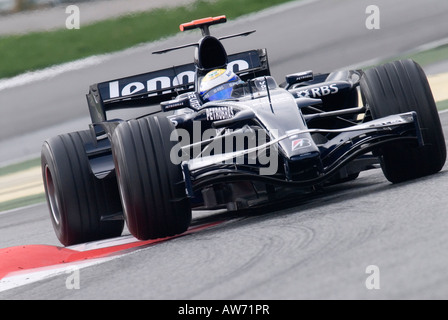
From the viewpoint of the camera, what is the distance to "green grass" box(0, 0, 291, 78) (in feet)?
51.8

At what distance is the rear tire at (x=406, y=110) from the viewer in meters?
6.57

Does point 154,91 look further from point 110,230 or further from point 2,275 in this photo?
point 2,275

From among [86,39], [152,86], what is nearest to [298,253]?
[152,86]

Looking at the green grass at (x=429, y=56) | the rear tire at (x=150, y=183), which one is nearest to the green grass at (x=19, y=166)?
the green grass at (x=429, y=56)

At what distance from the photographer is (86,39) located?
16.4 meters

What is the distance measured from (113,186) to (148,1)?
8.44 metres

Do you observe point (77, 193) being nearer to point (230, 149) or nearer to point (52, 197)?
point (52, 197)

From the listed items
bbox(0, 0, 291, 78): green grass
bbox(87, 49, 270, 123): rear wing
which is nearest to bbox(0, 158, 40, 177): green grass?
bbox(0, 0, 291, 78): green grass

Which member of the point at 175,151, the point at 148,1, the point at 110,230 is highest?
the point at 148,1

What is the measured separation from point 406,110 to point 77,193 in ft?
8.33

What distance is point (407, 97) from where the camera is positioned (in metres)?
6.61

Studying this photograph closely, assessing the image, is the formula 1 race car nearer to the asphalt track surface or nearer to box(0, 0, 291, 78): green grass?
the asphalt track surface

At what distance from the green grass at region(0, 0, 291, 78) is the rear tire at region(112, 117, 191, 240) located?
9624mm
